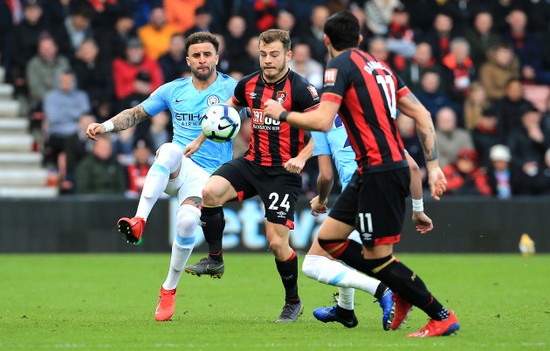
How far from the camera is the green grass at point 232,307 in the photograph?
672cm

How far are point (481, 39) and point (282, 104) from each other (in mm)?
11103

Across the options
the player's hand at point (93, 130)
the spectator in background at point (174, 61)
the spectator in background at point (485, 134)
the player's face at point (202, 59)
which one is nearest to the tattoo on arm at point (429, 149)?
the player's face at point (202, 59)

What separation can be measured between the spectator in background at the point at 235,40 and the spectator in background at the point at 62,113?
2.72 metres

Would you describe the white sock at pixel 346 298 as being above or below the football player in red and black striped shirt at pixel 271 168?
below

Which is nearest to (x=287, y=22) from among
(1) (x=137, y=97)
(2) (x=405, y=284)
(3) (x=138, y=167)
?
(1) (x=137, y=97)

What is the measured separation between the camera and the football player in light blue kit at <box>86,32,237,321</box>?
849cm

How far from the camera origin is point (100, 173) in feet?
51.5

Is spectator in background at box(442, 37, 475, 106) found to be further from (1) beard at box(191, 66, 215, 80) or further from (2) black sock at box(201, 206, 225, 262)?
(2) black sock at box(201, 206, 225, 262)

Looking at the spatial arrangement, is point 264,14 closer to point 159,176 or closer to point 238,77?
point 238,77

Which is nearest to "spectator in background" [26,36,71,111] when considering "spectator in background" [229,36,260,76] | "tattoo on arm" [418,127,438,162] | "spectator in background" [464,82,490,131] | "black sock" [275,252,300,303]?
"spectator in background" [229,36,260,76]

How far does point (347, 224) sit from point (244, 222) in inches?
326

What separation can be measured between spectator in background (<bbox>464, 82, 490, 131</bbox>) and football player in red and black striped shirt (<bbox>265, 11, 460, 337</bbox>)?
1059cm

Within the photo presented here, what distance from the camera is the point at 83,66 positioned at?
16.9 meters

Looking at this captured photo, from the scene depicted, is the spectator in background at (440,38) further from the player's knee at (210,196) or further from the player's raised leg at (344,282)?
the player's raised leg at (344,282)
